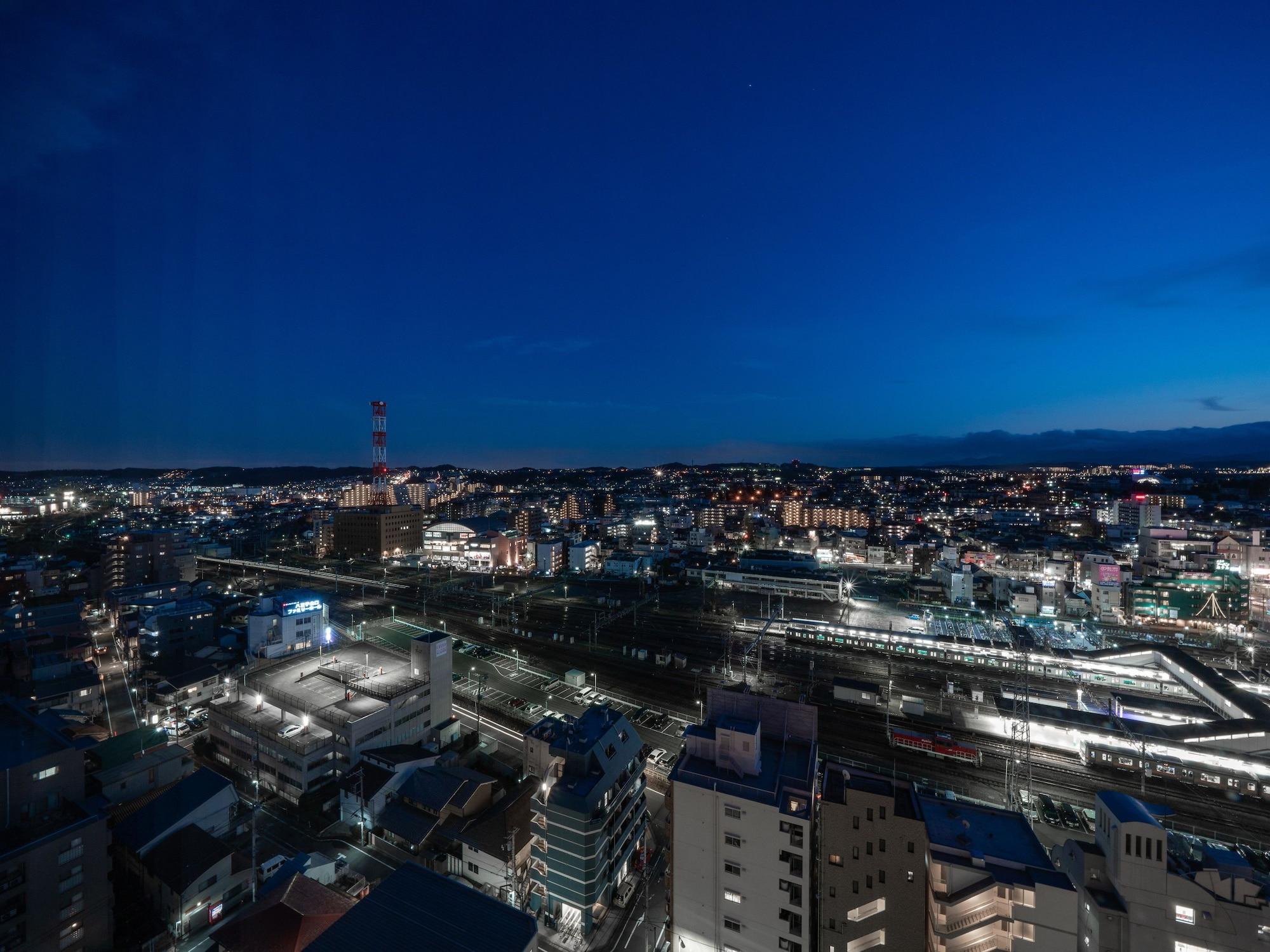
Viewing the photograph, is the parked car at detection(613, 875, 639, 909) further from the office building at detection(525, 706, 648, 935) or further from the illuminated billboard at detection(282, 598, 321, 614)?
the illuminated billboard at detection(282, 598, 321, 614)

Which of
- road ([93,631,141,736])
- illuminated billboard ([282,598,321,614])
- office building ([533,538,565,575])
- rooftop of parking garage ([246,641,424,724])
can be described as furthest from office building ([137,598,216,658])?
office building ([533,538,565,575])

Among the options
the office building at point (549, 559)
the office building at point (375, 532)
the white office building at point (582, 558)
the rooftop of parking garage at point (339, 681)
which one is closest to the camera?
the rooftop of parking garage at point (339, 681)

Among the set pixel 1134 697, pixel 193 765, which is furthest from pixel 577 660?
pixel 1134 697

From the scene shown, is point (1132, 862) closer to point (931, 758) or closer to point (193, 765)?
point (931, 758)

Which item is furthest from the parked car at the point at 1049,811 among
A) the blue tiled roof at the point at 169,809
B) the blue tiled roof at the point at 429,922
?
the blue tiled roof at the point at 169,809

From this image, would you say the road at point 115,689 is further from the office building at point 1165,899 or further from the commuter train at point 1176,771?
the commuter train at point 1176,771

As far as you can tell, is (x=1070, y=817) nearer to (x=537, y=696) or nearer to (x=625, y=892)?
(x=625, y=892)

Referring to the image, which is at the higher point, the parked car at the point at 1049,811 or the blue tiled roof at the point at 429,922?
the blue tiled roof at the point at 429,922

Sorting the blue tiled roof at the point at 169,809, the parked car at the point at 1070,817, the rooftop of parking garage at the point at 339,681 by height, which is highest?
the rooftop of parking garage at the point at 339,681
